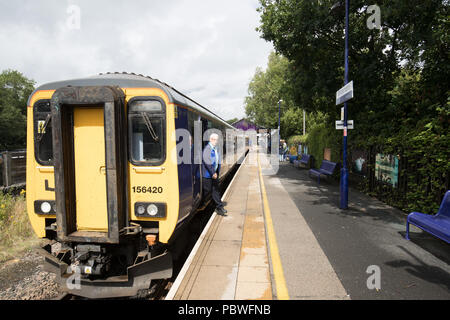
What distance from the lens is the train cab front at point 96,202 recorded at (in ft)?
10.7

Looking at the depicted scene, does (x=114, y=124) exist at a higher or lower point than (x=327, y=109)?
lower

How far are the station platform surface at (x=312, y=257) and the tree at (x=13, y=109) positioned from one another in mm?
49135

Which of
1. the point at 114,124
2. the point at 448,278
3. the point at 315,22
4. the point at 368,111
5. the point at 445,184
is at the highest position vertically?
the point at 315,22

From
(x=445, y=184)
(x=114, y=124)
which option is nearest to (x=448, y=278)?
(x=445, y=184)

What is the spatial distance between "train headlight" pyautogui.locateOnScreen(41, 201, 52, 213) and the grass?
8.40 ft

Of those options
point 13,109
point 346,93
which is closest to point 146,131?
point 346,93

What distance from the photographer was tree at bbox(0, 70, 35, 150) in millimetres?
41356

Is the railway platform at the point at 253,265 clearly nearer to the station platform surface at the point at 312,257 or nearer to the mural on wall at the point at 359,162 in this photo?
the station platform surface at the point at 312,257

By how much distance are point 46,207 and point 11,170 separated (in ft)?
30.1

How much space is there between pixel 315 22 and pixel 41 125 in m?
9.63

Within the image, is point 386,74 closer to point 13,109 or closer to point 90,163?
point 90,163

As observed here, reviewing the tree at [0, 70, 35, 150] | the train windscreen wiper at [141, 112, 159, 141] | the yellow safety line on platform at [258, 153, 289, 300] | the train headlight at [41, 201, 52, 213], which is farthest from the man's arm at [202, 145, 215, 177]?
the tree at [0, 70, 35, 150]

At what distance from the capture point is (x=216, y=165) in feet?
19.8

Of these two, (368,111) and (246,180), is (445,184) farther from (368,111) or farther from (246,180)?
(246,180)
